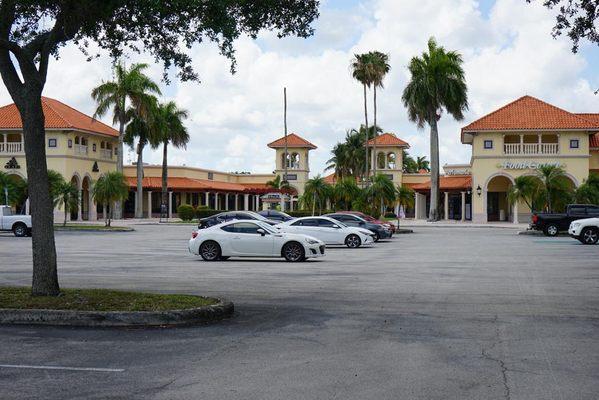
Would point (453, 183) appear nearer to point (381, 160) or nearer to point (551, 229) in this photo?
point (381, 160)

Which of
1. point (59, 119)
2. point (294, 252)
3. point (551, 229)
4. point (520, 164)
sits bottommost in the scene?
point (294, 252)

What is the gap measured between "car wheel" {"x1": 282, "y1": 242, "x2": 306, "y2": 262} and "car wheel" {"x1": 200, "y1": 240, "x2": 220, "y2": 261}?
7.06 feet

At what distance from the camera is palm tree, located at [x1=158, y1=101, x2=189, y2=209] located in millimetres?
72312

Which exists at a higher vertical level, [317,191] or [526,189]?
[317,191]

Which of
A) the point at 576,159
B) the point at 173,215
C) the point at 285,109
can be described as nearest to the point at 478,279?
the point at 576,159

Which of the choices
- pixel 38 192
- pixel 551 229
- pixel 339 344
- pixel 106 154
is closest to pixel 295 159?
pixel 106 154

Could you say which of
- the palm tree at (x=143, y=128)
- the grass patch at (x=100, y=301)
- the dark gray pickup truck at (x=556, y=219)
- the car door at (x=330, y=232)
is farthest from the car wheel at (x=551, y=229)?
the palm tree at (x=143, y=128)

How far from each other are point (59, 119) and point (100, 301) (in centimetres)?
5651

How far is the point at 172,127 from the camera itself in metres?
74.4

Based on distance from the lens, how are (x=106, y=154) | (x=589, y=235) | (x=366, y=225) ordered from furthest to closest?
(x=106, y=154)
(x=366, y=225)
(x=589, y=235)

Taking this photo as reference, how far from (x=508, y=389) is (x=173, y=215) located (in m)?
74.5

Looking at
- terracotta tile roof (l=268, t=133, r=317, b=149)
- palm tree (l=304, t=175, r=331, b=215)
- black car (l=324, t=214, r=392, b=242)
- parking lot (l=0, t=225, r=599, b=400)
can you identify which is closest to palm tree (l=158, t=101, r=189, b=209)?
terracotta tile roof (l=268, t=133, r=317, b=149)

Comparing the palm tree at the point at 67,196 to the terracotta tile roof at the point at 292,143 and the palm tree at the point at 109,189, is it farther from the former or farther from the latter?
the terracotta tile roof at the point at 292,143

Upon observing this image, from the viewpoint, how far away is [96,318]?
10633 mm
